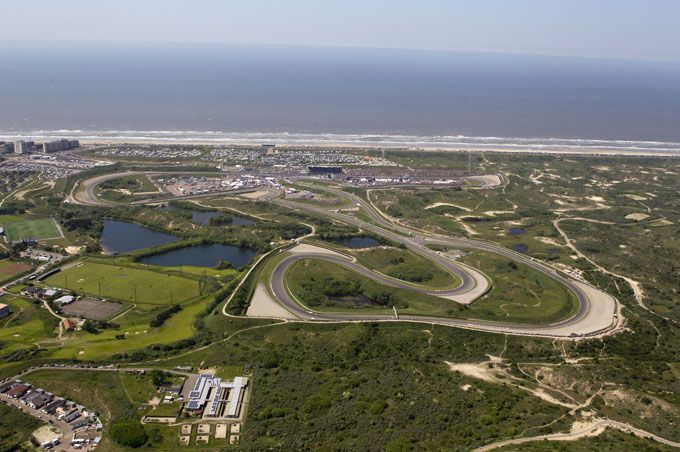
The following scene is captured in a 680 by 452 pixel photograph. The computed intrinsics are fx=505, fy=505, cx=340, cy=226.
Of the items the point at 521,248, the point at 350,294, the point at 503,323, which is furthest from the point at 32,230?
the point at 521,248

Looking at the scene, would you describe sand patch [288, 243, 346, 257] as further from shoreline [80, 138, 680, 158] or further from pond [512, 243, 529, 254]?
shoreline [80, 138, 680, 158]

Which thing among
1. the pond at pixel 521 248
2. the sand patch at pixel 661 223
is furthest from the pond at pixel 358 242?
the sand patch at pixel 661 223

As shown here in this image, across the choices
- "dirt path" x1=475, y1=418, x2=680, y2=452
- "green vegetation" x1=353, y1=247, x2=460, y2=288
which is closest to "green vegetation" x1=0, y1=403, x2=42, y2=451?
"dirt path" x1=475, y1=418, x2=680, y2=452

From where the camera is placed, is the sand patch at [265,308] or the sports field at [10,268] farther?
the sports field at [10,268]

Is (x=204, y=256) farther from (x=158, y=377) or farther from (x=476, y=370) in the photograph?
(x=476, y=370)

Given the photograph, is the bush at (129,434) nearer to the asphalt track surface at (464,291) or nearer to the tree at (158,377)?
the tree at (158,377)

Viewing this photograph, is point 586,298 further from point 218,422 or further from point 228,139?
point 228,139

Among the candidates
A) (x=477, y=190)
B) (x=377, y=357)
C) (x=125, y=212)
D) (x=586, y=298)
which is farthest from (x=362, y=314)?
(x=477, y=190)
